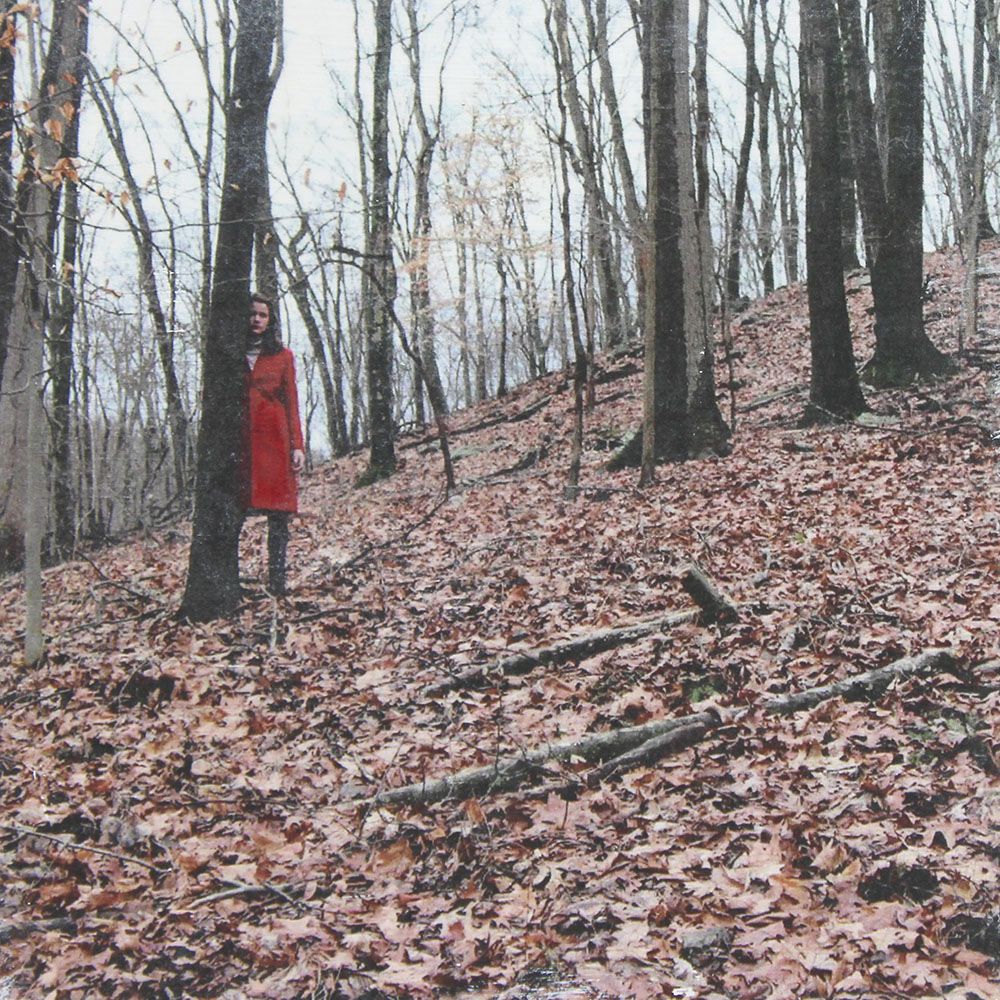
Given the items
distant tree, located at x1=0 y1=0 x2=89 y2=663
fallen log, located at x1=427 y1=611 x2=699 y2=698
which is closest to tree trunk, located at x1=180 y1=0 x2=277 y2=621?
distant tree, located at x1=0 y1=0 x2=89 y2=663

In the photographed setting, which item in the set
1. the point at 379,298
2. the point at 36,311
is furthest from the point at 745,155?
the point at 36,311

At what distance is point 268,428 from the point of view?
660cm

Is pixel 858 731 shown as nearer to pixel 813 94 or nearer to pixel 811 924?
pixel 811 924

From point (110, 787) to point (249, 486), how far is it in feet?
8.81

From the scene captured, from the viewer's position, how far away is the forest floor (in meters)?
2.89

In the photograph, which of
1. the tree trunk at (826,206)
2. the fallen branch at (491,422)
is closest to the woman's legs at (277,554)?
the tree trunk at (826,206)

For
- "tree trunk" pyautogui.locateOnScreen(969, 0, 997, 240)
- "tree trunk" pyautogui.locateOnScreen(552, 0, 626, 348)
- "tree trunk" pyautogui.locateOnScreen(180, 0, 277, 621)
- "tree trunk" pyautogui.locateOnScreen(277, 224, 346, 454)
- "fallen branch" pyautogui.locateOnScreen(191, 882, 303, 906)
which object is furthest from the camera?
"tree trunk" pyautogui.locateOnScreen(277, 224, 346, 454)

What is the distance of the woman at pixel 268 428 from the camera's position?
6562mm

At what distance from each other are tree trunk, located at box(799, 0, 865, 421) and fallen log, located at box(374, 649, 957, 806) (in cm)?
613

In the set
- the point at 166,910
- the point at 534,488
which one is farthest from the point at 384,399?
the point at 166,910

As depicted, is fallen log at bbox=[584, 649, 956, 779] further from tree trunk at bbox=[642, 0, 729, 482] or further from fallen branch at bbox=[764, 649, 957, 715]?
tree trunk at bbox=[642, 0, 729, 482]

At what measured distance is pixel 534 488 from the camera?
417 inches

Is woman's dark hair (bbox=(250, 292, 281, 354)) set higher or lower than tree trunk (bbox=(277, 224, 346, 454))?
lower

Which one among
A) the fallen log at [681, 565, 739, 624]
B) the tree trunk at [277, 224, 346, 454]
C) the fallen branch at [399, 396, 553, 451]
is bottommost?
the fallen log at [681, 565, 739, 624]
